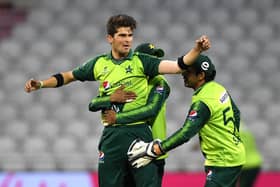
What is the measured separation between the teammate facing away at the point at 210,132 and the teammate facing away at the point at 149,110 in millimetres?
163

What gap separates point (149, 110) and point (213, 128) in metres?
0.40

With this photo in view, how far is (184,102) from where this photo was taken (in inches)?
376

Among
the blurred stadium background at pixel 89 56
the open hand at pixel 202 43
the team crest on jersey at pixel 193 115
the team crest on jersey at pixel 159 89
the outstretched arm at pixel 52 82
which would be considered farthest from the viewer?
the blurred stadium background at pixel 89 56

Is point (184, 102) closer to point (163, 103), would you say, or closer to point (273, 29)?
point (273, 29)

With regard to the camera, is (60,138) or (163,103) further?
(60,138)

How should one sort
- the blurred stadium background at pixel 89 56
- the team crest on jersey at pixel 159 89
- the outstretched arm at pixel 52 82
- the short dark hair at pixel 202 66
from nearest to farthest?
the short dark hair at pixel 202 66, the team crest on jersey at pixel 159 89, the outstretched arm at pixel 52 82, the blurred stadium background at pixel 89 56

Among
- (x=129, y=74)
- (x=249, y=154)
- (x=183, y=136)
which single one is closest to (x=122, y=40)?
(x=129, y=74)

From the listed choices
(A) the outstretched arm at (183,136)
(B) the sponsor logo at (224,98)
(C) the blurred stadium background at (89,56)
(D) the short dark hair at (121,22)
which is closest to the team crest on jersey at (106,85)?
(D) the short dark hair at (121,22)

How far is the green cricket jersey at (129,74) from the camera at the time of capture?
456 centimetres

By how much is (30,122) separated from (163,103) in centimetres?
502

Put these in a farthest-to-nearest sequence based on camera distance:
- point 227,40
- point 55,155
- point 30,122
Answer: point 227,40 → point 30,122 → point 55,155

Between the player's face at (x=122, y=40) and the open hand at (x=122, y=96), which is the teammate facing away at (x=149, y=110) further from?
the player's face at (x=122, y=40)

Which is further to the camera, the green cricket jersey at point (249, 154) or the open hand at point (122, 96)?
the green cricket jersey at point (249, 154)

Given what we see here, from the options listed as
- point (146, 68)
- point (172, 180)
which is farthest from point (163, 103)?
point (172, 180)
